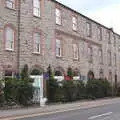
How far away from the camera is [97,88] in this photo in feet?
143

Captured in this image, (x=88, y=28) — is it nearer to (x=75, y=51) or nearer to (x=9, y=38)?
(x=75, y=51)

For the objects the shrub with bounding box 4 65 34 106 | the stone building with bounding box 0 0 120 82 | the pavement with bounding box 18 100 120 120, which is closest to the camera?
the pavement with bounding box 18 100 120 120

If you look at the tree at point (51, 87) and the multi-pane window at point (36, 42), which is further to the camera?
the multi-pane window at point (36, 42)

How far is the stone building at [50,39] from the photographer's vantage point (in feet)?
112

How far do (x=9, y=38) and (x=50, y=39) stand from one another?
720cm

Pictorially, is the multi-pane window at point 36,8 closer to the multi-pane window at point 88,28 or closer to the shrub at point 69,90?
the shrub at point 69,90

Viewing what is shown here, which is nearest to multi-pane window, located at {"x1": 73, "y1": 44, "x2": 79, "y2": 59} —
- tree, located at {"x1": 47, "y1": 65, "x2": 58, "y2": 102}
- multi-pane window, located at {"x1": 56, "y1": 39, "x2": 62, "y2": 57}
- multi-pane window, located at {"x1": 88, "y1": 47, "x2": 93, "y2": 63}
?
multi-pane window, located at {"x1": 56, "y1": 39, "x2": 62, "y2": 57}

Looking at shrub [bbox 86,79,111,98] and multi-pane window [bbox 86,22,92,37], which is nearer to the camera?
shrub [bbox 86,79,111,98]

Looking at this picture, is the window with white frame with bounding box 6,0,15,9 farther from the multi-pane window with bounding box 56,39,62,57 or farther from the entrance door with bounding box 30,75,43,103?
the multi-pane window with bounding box 56,39,62,57

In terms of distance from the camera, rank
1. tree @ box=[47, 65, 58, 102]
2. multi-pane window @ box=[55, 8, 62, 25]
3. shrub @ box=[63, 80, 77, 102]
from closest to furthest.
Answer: tree @ box=[47, 65, 58, 102]
shrub @ box=[63, 80, 77, 102]
multi-pane window @ box=[55, 8, 62, 25]

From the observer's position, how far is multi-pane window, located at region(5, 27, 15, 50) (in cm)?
3372

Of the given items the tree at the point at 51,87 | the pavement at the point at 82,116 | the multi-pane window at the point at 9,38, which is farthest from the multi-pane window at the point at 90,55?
the pavement at the point at 82,116

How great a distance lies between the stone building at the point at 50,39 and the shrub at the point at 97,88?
10.2 ft

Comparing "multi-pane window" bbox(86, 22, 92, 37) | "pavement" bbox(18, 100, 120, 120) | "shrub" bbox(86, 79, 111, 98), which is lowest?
"pavement" bbox(18, 100, 120, 120)
